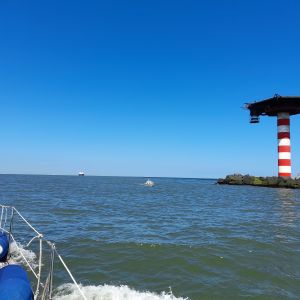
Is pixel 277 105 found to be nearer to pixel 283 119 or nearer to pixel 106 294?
pixel 283 119

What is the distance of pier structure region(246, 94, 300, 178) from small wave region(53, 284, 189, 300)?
2496 inches

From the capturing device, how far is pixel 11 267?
6.63m

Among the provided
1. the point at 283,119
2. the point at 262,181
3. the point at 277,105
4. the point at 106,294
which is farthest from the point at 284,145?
the point at 106,294

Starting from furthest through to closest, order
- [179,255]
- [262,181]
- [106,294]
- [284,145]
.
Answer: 1. [262,181]
2. [284,145]
3. [179,255]
4. [106,294]

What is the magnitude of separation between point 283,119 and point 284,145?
18.7 feet

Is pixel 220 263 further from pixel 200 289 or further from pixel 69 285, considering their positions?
pixel 69 285

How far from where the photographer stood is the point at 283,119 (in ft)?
228

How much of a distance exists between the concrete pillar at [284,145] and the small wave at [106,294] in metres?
63.2

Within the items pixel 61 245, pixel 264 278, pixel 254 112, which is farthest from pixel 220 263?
pixel 254 112

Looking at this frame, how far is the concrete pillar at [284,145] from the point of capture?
67.6 meters

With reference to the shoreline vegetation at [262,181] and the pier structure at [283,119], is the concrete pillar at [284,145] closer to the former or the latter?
the pier structure at [283,119]

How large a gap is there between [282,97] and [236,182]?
32352mm

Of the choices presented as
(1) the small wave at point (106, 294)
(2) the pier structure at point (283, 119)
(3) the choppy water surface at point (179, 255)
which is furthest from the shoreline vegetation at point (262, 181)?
(1) the small wave at point (106, 294)

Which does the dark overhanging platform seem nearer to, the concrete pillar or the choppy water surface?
the concrete pillar
